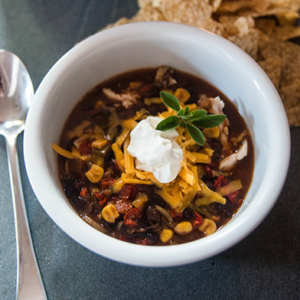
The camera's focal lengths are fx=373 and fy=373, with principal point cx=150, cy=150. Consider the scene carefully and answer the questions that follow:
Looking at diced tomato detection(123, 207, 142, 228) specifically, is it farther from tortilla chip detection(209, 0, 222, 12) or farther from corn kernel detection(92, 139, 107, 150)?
tortilla chip detection(209, 0, 222, 12)

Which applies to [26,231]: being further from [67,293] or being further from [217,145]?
[217,145]

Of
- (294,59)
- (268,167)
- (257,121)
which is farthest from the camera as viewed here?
(294,59)

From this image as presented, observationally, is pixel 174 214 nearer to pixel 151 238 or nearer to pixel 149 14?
pixel 151 238

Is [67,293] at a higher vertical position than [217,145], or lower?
lower

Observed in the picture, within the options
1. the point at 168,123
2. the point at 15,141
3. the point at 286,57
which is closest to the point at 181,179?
the point at 168,123

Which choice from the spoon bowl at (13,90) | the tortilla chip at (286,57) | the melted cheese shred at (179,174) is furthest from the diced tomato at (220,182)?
the spoon bowl at (13,90)

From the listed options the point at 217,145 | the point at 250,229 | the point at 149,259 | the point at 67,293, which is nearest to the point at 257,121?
the point at 217,145

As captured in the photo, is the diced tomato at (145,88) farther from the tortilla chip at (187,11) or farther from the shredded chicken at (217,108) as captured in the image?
the tortilla chip at (187,11)

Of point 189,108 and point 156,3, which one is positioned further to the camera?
point 156,3
